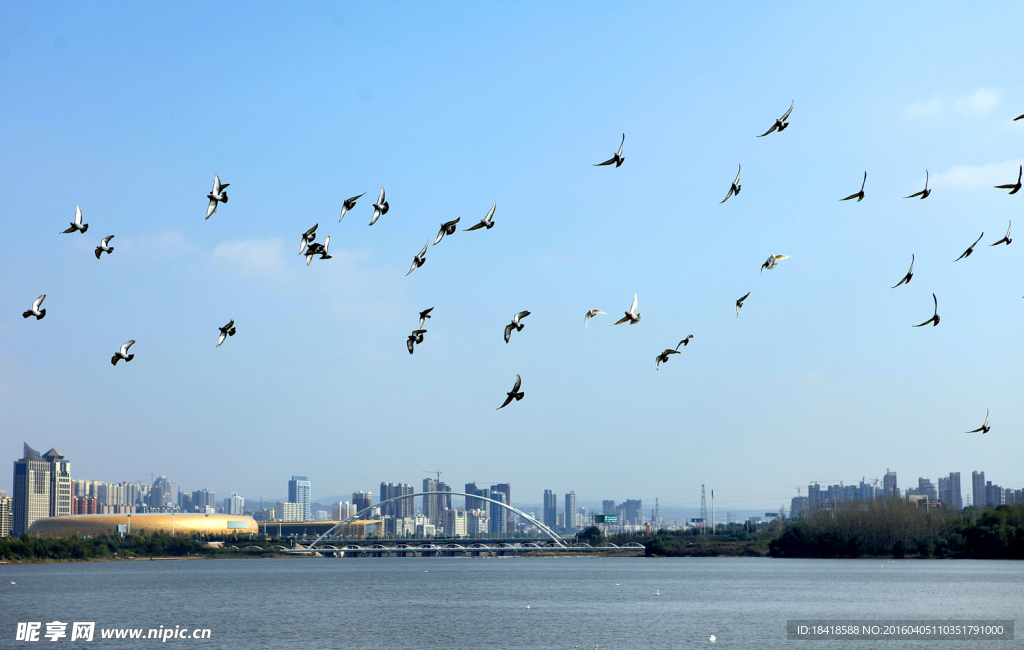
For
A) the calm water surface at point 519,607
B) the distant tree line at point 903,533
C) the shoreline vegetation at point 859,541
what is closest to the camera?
the calm water surface at point 519,607

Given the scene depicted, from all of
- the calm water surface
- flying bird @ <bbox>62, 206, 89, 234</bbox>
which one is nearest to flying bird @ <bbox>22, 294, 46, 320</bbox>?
flying bird @ <bbox>62, 206, 89, 234</bbox>

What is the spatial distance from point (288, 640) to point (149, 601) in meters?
32.3

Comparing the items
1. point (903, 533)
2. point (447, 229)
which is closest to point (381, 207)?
point (447, 229)

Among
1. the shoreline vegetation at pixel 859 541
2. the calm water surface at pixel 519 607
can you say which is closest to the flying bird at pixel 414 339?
the calm water surface at pixel 519 607

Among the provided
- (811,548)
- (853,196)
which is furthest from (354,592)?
(811,548)

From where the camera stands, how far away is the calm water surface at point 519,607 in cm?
4791

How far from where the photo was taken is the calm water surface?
47.9m

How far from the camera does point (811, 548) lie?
148375mm

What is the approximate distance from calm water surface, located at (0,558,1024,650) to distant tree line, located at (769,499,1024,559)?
41.6ft

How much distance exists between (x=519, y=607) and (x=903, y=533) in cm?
8769

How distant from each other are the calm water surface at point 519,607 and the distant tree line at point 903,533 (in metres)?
12.7

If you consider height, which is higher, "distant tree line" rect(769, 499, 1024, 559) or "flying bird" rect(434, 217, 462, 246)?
"flying bird" rect(434, 217, 462, 246)

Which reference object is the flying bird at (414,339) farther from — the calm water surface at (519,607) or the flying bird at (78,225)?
the calm water surface at (519,607)

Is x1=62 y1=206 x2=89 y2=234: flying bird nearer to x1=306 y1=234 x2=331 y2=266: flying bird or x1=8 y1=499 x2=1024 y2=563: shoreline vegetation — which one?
x1=306 y1=234 x2=331 y2=266: flying bird
